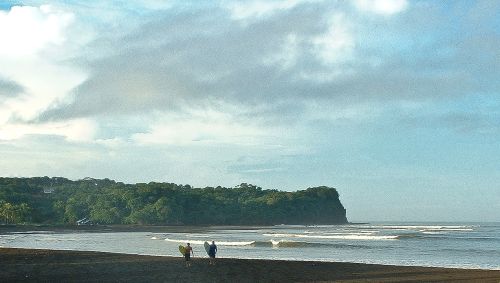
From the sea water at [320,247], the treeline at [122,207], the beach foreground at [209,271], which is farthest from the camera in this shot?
the treeline at [122,207]

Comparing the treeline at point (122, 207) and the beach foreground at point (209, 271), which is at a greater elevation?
the treeline at point (122, 207)

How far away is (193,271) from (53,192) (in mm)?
154063

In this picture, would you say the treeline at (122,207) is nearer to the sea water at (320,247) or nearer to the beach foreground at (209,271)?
the sea water at (320,247)

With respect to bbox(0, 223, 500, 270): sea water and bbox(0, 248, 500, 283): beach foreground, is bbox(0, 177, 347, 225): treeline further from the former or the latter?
bbox(0, 248, 500, 283): beach foreground

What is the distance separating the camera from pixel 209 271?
25750 millimetres

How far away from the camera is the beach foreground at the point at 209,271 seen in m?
22.9

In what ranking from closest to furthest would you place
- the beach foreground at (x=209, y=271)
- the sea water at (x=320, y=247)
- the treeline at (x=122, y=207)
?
the beach foreground at (x=209, y=271) < the sea water at (x=320, y=247) < the treeline at (x=122, y=207)

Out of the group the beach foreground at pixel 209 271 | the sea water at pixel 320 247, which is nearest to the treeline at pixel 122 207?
the sea water at pixel 320 247

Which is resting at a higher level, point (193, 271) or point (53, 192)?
point (53, 192)

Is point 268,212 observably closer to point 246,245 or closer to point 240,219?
point 240,219

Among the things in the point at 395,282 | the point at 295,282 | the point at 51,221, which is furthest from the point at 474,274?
the point at 51,221

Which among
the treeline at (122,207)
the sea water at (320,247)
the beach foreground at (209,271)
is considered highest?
the treeline at (122,207)

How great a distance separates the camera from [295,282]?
72.7 feet

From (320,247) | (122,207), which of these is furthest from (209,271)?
(122,207)
